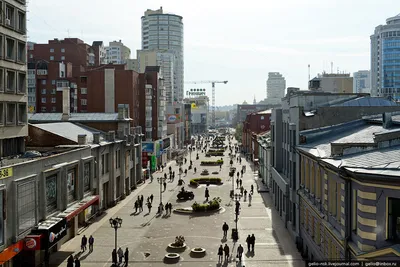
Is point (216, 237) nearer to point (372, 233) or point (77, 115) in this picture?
point (372, 233)

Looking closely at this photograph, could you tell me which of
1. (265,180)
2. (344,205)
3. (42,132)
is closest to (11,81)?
(42,132)

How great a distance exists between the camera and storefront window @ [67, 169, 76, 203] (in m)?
36.4

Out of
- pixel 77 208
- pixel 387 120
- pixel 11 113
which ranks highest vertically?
pixel 11 113

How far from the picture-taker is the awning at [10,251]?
2425 cm

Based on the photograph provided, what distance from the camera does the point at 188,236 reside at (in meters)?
38.8

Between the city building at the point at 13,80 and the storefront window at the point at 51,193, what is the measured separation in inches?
272

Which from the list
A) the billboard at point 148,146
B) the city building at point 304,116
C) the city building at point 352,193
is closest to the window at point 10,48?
the city building at point 304,116

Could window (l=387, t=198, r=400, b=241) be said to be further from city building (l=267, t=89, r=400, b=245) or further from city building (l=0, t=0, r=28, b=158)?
city building (l=0, t=0, r=28, b=158)

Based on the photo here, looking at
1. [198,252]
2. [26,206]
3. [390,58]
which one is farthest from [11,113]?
[390,58]

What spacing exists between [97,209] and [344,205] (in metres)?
31.7

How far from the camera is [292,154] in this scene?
3903 centimetres

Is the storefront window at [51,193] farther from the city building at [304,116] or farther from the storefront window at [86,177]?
the city building at [304,116]

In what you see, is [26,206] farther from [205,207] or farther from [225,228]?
[205,207]

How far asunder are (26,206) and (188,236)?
1527 centimetres
